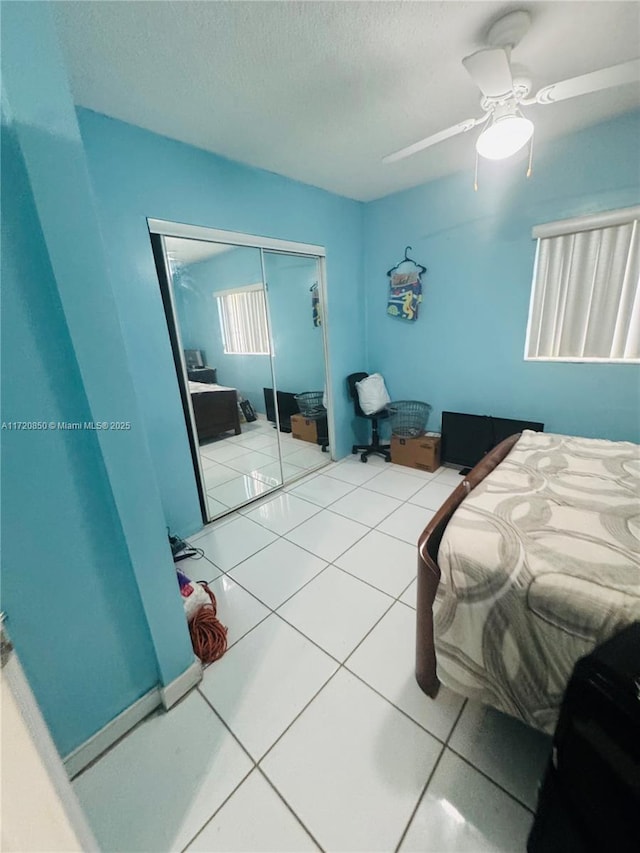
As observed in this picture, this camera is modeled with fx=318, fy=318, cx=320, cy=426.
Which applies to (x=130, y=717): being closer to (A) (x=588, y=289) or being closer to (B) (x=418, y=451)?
(B) (x=418, y=451)

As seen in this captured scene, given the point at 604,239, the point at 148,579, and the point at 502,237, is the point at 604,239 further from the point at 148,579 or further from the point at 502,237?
the point at 148,579

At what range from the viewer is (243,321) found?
330 centimetres

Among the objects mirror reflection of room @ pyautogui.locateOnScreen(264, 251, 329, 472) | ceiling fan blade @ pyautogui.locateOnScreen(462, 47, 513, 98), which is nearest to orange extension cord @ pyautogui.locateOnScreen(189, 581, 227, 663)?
mirror reflection of room @ pyautogui.locateOnScreen(264, 251, 329, 472)

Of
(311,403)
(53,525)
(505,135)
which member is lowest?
(311,403)

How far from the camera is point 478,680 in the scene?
3.49 ft

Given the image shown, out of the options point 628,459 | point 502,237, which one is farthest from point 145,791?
point 502,237

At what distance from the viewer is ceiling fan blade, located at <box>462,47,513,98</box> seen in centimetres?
138

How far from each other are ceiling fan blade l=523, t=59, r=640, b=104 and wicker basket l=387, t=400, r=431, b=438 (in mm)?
2400

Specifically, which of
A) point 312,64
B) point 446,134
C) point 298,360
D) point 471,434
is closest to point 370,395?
point 298,360

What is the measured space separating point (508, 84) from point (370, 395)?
2.46 m

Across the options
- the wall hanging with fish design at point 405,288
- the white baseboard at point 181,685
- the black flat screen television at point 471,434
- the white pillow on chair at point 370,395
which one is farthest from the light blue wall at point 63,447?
the wall hanging with fish design at point 405,288

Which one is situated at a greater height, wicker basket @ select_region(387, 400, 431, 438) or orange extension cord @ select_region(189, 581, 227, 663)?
wicker basket @ select_region(387, 400, 431, 438)

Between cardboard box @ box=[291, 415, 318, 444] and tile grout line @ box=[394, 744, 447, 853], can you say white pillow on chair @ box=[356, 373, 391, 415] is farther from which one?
tile grout line @ box=[394, 744, 447, 853]

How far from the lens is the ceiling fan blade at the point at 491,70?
1379 millimetres
